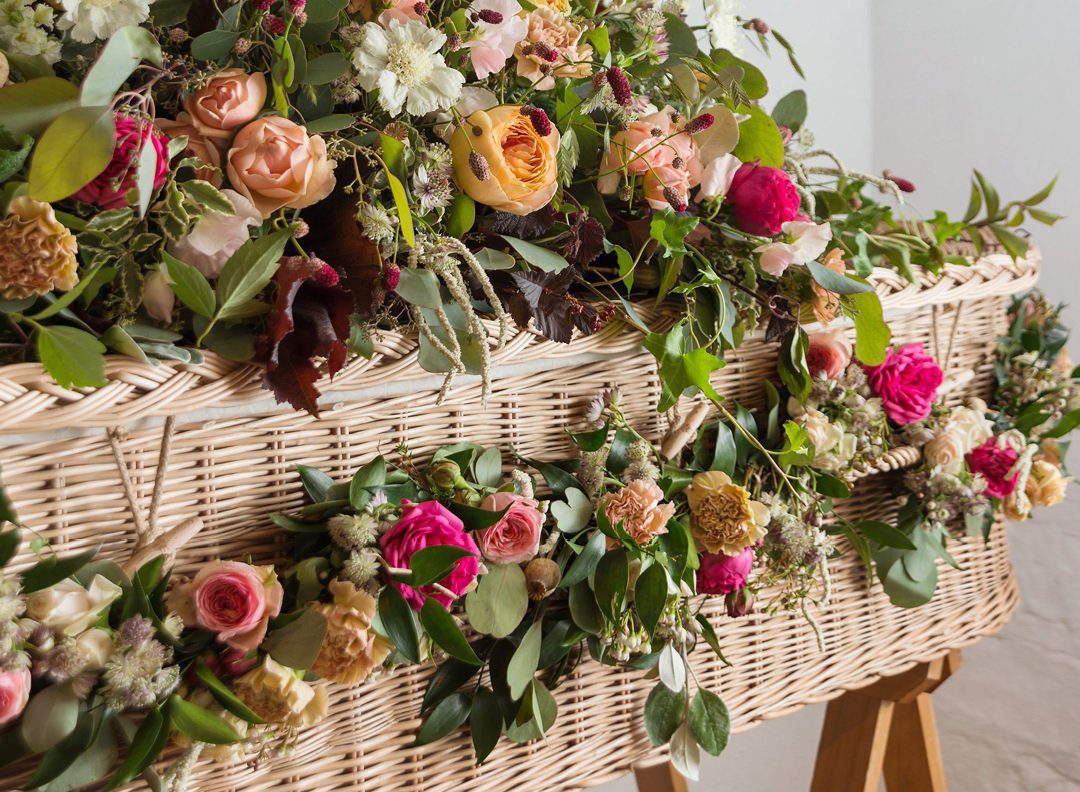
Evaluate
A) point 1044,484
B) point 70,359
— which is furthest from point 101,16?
point 1044,484

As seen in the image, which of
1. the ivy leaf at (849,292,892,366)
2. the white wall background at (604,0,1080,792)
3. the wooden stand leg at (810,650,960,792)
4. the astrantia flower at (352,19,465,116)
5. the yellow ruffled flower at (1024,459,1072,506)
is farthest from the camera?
the white wall background at (604,0,1080,792)

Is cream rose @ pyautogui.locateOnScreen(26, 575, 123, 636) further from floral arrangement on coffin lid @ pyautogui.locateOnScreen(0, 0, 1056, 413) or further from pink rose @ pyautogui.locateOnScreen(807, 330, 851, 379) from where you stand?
pink rose @ pyautogui.locateOnScreen(807, 330, 851, 379)

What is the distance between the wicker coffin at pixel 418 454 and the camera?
0.49 meters

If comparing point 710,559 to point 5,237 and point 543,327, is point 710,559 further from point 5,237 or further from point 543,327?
point 5,237

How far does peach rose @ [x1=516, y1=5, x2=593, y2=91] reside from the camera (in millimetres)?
645

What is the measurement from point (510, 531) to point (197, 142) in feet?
1.00

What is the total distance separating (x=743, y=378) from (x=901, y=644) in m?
0.37

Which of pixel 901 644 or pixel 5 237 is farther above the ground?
pixel 5 237

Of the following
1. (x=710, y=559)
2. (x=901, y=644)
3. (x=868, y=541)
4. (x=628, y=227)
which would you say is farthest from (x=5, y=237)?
(x=901, y=644)

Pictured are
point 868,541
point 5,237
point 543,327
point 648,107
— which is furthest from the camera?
point 868,541

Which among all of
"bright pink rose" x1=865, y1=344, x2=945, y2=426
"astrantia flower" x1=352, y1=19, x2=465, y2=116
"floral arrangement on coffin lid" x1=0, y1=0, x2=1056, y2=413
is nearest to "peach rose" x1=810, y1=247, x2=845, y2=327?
"floral arrangement on coffin lid" x1=0, y1=0, x2=1056, y2=413

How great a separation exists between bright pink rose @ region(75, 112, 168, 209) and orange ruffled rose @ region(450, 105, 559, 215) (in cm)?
18

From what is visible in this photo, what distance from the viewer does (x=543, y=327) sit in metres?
0.61

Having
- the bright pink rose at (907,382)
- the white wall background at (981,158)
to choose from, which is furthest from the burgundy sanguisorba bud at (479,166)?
the white wall background at (981,158)
